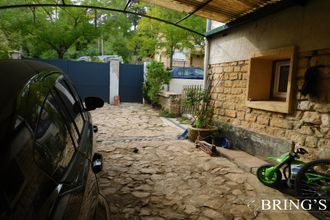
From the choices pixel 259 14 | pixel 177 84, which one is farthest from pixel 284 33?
pixel 177 84

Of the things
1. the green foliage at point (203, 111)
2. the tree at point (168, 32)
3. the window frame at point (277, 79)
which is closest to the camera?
the window frame at point (277, 79)

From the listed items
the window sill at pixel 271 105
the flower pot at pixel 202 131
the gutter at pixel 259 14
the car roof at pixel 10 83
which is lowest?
the flower pot at pixel 202 131

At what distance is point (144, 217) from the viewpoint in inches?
105

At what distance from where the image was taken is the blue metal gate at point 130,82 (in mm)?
12453

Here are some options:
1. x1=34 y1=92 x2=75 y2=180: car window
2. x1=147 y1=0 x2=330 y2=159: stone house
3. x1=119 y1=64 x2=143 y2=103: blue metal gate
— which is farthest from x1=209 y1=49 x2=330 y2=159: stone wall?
x1=119 y1=64 x2=143 y2=103: blue metal gate

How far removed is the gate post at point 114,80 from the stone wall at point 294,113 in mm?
7557

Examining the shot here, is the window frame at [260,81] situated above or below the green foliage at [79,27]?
below

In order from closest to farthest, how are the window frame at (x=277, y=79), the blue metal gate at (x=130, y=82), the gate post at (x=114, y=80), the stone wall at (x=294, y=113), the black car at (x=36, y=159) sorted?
the black car at (x=36, y=159) → the stone wall at (x=294, y=113) → the window frame at (x=277, y=79) → the gate post at (x=114, y=80) → the blue metal gate at (x=130, y=82)

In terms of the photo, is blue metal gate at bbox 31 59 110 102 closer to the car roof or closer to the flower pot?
the flower pot

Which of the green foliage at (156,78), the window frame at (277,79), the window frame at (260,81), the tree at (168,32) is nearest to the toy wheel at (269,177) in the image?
the window frame at (260,81)

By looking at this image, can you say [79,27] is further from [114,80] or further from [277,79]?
[277,79]

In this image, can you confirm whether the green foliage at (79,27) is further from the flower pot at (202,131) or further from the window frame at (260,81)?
the window frame at (260,81)

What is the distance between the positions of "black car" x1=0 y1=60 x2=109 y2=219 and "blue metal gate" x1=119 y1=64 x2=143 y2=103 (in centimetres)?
1121

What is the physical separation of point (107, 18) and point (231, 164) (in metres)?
14.6
